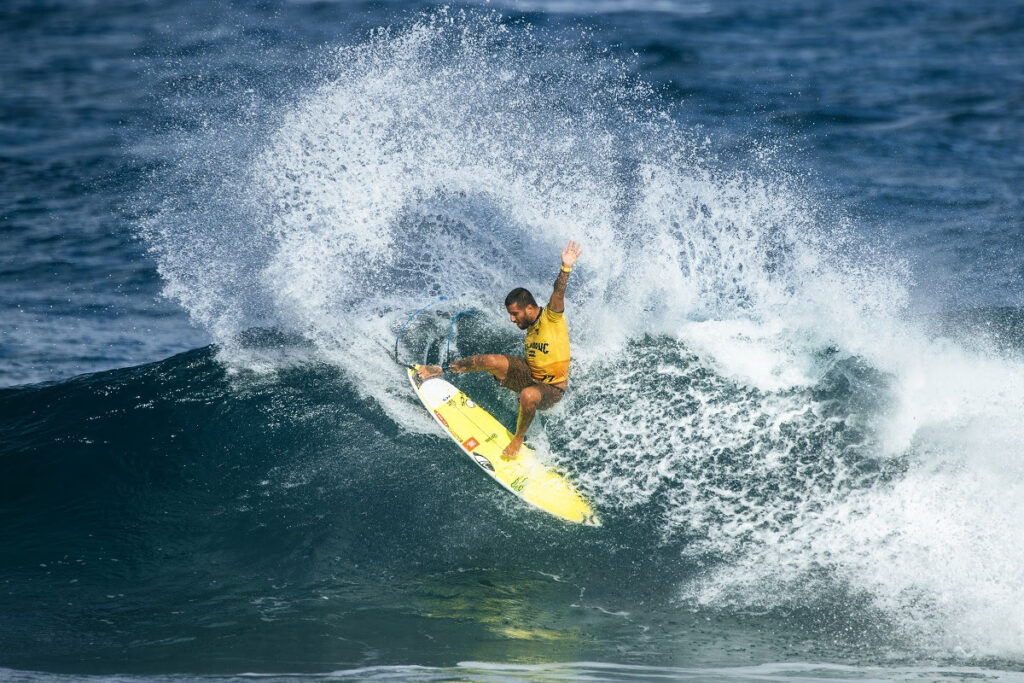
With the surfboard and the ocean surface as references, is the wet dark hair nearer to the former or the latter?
the ocean surface

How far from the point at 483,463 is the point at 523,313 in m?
1.62

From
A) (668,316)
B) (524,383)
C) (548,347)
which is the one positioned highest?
(668,316)

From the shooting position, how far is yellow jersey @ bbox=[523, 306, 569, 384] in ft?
29.3

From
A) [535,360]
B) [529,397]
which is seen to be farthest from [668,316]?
[529,397]

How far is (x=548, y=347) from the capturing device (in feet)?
29.5

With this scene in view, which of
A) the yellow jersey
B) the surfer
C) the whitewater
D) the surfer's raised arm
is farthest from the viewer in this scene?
the yellow jersey

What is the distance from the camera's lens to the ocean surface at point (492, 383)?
25.5 ft

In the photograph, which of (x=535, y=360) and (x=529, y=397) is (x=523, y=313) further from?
(x=529, y=397)

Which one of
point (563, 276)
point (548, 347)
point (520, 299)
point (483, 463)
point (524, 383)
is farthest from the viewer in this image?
point (524, 383)

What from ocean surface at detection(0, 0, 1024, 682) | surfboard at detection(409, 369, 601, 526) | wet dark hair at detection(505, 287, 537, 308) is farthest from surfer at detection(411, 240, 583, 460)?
ocean surface at detection(0, 0, 1024, 682)

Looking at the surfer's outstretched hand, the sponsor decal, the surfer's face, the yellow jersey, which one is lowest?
the sponsor decal

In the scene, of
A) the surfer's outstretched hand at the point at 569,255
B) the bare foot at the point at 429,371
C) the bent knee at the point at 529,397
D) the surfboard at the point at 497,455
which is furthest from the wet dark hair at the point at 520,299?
the surfboard at the point at 497,455

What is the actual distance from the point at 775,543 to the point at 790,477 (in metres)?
0.88

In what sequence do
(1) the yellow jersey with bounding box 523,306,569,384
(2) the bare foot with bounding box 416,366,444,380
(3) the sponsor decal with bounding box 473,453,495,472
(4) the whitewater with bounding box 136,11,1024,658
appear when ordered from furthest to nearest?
(2) the bare foot with bounding box 416,366,444,380 → (3) the sponsor decal with bounding box 473,453,495,472 → (1) the yellow jersey with bounding box 523,306,569,384 → (4) the whitewater with bounding box 136,11,1024,658
